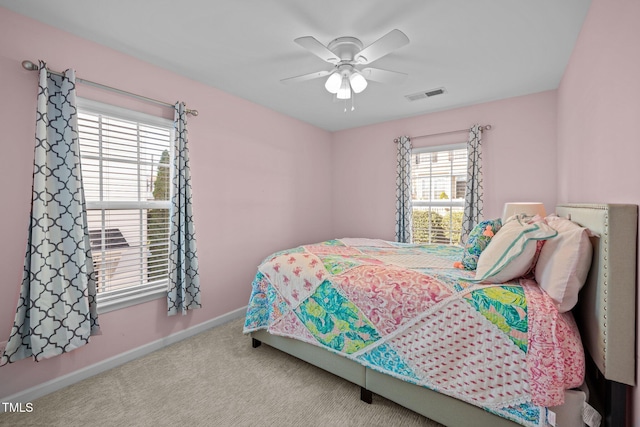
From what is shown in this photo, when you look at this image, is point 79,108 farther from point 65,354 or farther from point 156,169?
point 65,354

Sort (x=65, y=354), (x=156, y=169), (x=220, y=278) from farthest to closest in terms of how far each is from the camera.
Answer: (x=220, y=278)
(x=156, y=169)
(x=65, y=354)

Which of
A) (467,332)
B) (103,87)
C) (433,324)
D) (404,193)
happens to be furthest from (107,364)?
(404,193)

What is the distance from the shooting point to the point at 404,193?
3963mm

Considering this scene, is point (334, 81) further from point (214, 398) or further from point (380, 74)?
point (214, 398)

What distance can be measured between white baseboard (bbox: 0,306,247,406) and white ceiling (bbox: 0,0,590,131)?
88.4 inches

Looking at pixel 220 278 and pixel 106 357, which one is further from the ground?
pixel 220 278

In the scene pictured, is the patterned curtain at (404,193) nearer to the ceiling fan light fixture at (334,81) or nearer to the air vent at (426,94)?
the air vent at (426,94)

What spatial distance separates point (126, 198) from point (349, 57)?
219cm

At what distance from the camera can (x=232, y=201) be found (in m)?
3.27

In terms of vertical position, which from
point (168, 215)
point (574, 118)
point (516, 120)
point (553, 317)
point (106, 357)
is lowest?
point (106, 357)

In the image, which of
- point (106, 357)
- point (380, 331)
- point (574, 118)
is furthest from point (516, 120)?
point (106, 357)

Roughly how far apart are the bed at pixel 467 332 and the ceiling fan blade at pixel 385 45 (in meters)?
1.38

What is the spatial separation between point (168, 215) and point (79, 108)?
1070mm

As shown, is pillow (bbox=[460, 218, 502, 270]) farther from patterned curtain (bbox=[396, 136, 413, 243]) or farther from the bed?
patterned curtain (bbox=[396, 136, 413, 243])
